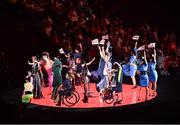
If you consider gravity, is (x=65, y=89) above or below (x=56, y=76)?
below

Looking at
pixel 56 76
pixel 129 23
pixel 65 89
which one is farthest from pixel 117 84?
pixel 129 23

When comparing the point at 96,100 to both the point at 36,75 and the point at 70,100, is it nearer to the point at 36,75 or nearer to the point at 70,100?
the point at 70,100

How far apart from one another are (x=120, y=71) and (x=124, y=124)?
170 centimetres

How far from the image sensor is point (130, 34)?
14.9 meters

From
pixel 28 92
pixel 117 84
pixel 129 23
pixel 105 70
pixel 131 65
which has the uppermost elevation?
pixel 129 23

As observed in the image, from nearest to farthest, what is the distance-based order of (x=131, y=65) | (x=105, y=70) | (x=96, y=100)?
1. (x=105, y=70)
2. (x=96, y=100)
3. (x=131, y=65)

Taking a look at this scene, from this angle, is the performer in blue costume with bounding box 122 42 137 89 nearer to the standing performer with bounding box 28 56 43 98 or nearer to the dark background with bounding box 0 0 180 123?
the dark background with bounding box 0 0 180 123

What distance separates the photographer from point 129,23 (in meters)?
15.5

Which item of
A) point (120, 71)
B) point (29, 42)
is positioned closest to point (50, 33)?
point (29, 42)

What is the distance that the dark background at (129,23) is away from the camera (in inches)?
412

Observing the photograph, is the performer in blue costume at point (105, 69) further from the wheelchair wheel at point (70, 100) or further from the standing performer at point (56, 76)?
the standing performer at point (56, 76)

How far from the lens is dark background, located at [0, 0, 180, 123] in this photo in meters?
10.5

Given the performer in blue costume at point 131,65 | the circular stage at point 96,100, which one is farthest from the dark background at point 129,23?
the performer in blue costume at point 131,65

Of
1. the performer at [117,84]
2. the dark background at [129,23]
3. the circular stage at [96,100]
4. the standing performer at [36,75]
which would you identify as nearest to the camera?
the dark background at [129,23]
